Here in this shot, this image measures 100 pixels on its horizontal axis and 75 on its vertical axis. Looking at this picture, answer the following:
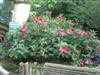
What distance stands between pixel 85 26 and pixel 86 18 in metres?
0.27

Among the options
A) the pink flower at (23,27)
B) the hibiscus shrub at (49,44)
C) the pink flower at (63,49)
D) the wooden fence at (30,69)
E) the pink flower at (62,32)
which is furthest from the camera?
the pink flower at (23,27)

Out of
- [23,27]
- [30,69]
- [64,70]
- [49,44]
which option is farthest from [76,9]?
[64,70]

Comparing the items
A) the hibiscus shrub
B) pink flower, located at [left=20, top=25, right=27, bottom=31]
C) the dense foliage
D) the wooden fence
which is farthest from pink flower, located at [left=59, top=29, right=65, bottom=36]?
the dense foliage

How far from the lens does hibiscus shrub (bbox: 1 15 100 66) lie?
25.1 ft

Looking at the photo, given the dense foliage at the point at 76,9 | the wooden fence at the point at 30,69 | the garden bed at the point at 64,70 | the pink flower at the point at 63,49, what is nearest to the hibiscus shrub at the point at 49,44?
the pink flower at the point at 63,49

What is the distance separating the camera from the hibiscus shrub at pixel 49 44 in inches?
301

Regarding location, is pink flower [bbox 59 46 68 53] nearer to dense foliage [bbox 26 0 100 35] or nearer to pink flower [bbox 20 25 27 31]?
pink flower [bbox 20 25 27 31]

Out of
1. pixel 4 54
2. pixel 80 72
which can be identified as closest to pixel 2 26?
pixel 4 54

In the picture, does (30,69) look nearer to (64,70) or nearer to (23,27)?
(64,70)

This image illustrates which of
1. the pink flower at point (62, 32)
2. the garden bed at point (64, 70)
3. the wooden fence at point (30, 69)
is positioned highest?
the pink flower at point (62, 32)

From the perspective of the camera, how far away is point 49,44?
25.4 feet

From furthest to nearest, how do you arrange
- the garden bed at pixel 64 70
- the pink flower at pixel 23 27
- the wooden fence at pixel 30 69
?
the pink flower at pixel 23 27 < the wooden fence at pixel 30 69 < the garden bed at pixel 64 70

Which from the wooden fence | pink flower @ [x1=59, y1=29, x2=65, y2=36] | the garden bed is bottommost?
the wooden fence

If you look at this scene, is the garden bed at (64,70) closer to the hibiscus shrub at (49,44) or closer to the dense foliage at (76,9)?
the hibiscus shrub at (49,44)
